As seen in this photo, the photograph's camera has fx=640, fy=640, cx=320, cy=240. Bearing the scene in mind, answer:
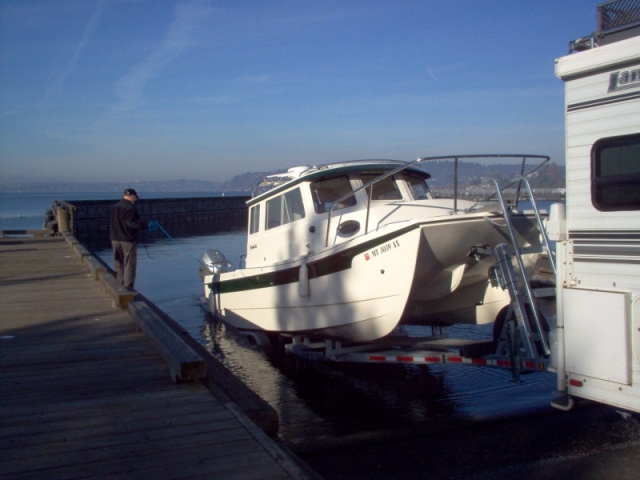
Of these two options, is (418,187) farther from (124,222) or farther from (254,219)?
(124,222)

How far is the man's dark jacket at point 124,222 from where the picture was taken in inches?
440

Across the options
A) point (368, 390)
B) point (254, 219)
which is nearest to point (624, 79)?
point (368, 390)

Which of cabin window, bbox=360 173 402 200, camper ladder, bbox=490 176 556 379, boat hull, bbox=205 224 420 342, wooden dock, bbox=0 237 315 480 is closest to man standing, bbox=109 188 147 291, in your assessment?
boat hull, bbox=205 224 420 342

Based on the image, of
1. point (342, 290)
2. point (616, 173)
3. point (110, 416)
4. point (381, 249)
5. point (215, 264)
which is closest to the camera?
A: point (110, 416)

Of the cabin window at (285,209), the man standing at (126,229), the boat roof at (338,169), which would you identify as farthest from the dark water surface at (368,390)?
the boat roof at (338,169)

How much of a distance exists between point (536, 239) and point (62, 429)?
621cm

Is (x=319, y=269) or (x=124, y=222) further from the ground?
(x=124, y=222)

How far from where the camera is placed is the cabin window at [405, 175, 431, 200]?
10.2 meters

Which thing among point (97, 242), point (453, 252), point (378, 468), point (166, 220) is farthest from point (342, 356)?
point (166, 220)

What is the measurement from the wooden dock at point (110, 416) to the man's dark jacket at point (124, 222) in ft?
10.6

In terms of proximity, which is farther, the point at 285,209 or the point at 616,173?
the point at 285,209

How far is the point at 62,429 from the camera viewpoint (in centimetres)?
448

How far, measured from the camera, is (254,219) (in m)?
11.9

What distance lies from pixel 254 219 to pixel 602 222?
7.49 meters
